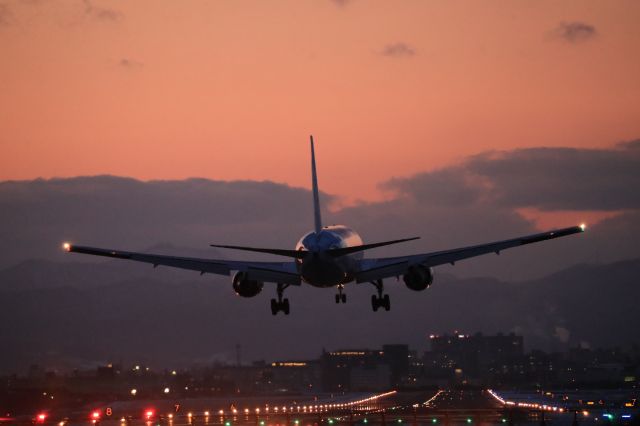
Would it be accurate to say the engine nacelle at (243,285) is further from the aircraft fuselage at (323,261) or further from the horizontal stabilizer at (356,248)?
the horizontal stabilizer at (356,248)

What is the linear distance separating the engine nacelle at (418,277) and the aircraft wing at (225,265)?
785cm

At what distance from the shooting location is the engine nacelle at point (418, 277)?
7781 cm

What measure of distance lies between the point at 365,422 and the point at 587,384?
117 meters

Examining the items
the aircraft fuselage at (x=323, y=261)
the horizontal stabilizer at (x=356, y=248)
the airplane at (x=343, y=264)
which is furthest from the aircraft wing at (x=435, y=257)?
the horizontal stabilizer at (x=356, y=248)

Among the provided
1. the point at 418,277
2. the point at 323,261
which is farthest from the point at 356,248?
the point at 418,277

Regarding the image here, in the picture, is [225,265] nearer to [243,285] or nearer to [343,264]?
[243,285]

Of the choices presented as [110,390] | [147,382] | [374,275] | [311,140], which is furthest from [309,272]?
[147,382]

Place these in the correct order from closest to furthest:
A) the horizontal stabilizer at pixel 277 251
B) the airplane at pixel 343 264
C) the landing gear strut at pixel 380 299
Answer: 1. the horizontal stabilizer at pixel 277 251
2. the airplane at pixel 343 264
3. the landing gear strut at pixel 380 299

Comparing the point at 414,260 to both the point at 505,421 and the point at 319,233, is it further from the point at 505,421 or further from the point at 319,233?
the point at 505,421

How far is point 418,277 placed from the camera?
7788cm

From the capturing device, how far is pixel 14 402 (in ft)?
424

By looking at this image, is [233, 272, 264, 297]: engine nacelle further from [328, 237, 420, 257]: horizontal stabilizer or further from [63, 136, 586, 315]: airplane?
[328, 237, 420, 257]: horizontal stabilizer

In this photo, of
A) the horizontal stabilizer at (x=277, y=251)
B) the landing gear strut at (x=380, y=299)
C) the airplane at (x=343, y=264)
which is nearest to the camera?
the horizontal stabilizer at (x=277, y=251)

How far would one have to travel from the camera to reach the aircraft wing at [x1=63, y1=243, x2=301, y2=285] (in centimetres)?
7775
